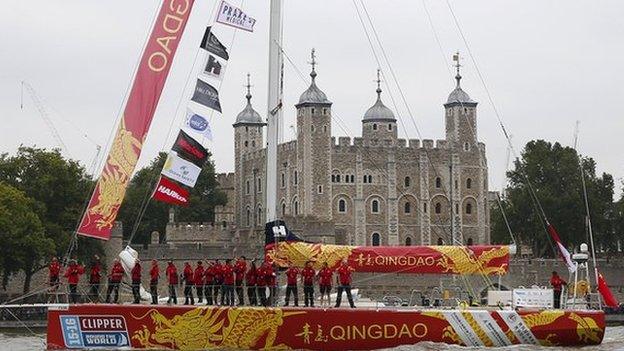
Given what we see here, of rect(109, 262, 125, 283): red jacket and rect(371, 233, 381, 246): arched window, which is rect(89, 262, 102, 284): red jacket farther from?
rect(371, 233, 381, 246): arched window

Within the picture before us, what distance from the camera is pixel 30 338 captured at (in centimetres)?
4631

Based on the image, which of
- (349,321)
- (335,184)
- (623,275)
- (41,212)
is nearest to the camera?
(349,321)

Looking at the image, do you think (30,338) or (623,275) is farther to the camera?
(623,275)

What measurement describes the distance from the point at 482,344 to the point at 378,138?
76.3 m

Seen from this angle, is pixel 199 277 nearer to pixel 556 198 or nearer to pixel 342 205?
pixel 556 198

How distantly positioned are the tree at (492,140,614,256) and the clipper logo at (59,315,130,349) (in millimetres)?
58189

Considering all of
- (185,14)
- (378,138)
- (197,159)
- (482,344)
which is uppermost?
(378,138)

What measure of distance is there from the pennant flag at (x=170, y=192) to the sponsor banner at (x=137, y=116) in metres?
0.90

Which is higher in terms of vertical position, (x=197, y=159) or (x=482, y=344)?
(x=197, y=159)

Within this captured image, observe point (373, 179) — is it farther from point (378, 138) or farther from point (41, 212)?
point (41, 212)

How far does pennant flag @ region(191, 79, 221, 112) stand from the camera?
114ft

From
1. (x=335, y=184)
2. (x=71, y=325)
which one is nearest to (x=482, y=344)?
(x=71, y=325)

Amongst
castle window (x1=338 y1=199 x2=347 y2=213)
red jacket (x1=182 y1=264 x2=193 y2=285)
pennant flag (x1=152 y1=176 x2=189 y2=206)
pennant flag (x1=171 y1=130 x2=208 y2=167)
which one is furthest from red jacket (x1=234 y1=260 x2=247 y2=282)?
castle window (x1=338 y1=199 x2=347 y2=213)

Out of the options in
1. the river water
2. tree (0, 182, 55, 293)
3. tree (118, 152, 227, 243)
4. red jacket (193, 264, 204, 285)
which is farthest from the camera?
tree (118, 152, 227, 243)
